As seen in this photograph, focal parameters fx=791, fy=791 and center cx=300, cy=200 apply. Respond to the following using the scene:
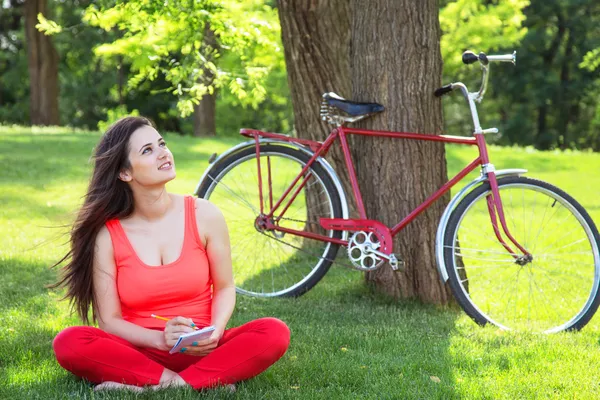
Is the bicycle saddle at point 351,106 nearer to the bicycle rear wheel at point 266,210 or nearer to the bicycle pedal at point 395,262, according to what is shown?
the bicycle rear wheel at point 266,210

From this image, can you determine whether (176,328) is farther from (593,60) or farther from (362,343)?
(593,60)

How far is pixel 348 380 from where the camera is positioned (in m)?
3.45

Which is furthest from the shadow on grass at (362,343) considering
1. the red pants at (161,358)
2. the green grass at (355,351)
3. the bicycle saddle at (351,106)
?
the bicycle saddle at (351,106)

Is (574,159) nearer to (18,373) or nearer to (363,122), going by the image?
(363,122)

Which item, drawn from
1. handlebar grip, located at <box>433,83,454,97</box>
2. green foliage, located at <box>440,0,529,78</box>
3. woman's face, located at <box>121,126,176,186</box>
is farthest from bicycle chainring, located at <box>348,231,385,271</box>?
green foliage, located at <box>440,0,529,78</box>

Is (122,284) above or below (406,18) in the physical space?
below

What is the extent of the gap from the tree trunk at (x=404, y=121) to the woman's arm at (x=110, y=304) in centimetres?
204

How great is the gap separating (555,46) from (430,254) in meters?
30.3

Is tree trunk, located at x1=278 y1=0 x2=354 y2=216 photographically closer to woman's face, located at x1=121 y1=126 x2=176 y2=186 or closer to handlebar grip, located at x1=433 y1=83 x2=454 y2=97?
handlebar grip, located at x1=433 y1=83 x2=454 y2=97

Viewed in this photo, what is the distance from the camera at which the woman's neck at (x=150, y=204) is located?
3.48 meters

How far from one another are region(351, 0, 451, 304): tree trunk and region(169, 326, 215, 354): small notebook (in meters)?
2.02

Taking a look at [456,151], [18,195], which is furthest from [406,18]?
[456,151]

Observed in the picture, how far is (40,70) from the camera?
23.6 m

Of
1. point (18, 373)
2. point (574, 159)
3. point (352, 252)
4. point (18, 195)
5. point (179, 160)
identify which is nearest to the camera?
point (18, 373)
